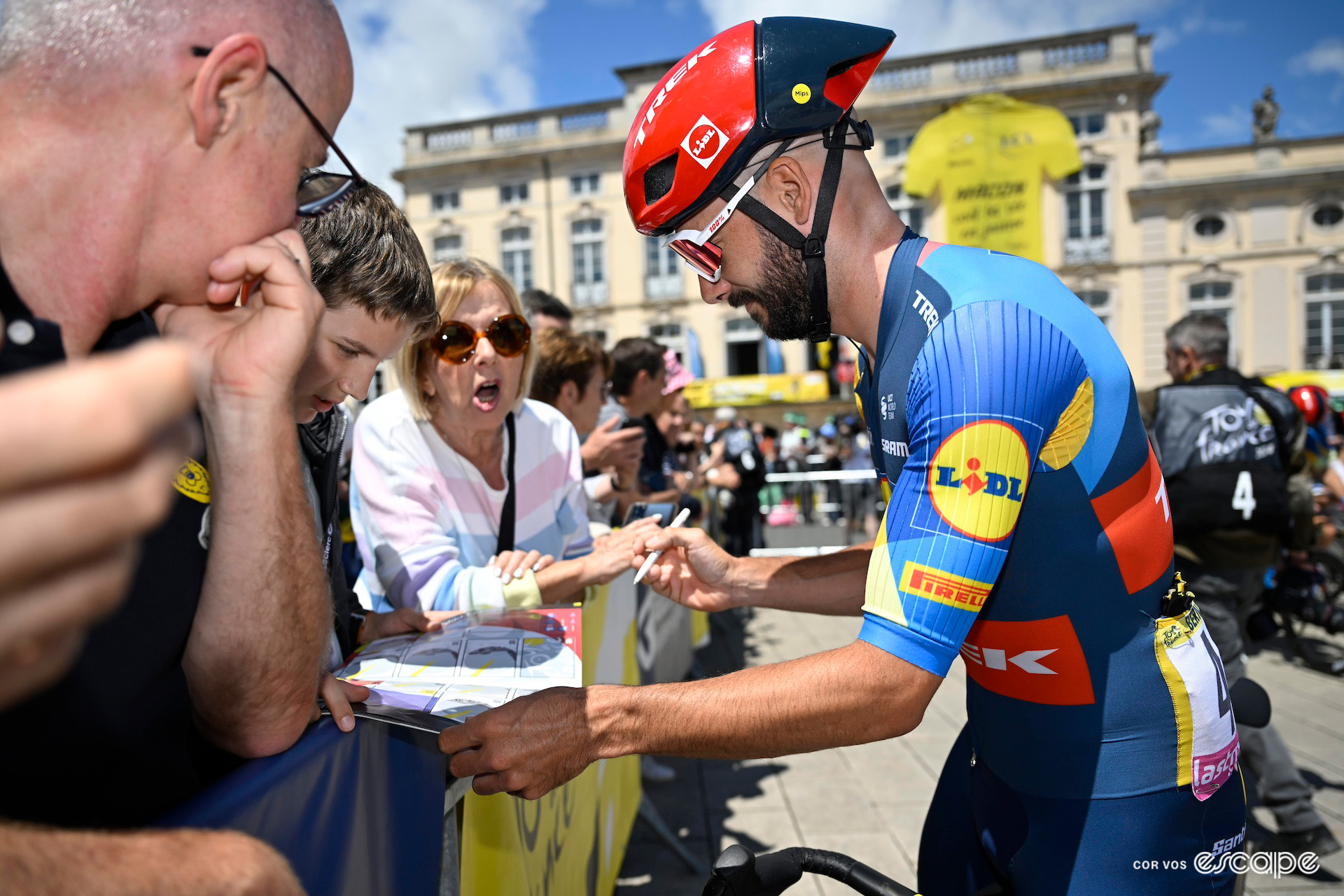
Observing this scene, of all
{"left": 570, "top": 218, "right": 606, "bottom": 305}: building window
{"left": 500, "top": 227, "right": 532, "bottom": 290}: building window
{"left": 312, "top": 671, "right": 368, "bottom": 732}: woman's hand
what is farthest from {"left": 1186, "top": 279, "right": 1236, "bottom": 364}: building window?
{"left": 312, "top": 671, "right": 368, "bottom": 732}: woman's hand

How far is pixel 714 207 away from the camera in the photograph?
1.75 m

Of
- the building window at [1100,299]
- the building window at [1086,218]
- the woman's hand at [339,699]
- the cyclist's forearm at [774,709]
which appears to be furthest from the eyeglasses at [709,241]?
the building window at [1086,218]

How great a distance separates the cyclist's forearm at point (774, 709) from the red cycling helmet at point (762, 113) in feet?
2.47

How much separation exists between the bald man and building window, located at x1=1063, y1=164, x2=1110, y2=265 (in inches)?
1291

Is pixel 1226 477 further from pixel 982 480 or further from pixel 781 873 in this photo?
pixel 781 873

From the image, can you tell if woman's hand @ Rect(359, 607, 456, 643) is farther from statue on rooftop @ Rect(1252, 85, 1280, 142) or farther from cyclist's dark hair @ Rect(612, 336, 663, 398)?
statue on rooftop @ Rect(1252, 85, 1280, 142)

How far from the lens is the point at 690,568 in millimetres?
2262

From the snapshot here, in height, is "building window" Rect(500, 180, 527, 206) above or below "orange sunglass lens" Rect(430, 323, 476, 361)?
above

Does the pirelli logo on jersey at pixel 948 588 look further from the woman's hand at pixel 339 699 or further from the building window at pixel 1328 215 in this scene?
the building window at pixel 1328 215

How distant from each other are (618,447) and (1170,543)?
2851 millimetres

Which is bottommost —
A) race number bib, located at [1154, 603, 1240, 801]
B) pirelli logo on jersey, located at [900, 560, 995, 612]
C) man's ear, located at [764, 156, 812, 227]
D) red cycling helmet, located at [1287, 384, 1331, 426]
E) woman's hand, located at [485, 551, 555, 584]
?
race number bib, located at [1154, 603, 1240, 801]

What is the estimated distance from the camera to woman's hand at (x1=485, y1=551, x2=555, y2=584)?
7.82 feet

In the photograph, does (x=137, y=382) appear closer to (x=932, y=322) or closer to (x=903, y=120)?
(x=932, y=322)

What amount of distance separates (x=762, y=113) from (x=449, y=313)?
1.52 metres
